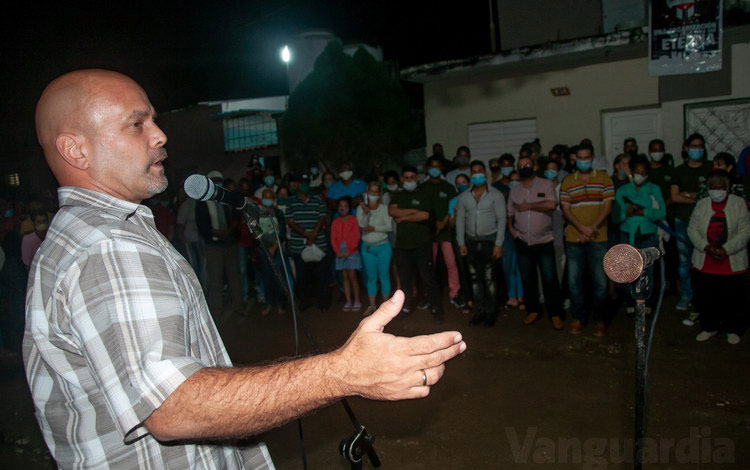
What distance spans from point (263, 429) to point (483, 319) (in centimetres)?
611

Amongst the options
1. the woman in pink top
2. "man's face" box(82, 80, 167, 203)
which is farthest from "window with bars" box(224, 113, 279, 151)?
"man's face" box(82, 80, 167, 203)

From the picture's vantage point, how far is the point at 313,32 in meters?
28.6

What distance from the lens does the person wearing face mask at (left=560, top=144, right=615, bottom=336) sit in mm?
6141

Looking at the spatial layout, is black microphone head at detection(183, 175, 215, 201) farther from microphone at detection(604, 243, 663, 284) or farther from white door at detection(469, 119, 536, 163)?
white door at detection(469, 119, 536, 163)

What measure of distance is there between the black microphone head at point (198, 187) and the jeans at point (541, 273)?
205 inches

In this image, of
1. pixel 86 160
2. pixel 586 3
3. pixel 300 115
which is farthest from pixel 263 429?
pixel 300 115

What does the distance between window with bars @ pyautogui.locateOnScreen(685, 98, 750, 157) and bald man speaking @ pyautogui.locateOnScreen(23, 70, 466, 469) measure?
10759 millimetres

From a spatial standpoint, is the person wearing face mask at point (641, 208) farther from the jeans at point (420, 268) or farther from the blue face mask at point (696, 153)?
the jeans at point (420, 268)

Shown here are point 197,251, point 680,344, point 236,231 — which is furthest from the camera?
point 197,251

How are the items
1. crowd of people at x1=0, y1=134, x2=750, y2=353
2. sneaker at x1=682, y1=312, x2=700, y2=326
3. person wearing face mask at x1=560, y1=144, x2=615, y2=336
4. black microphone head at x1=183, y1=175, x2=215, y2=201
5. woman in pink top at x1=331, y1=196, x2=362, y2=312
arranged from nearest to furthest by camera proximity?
black microphone head at x1=183, y1=175, x2=215, y2=201 < crowd of people at x1=0, y1=134, x2=750, y2=353 < person wearing face mask at x1=560, y1=144, x2=615, y2=336 < sneaker at x1=682, y1=312, x2=700, y2=326 < woman in pink top at x1=331, y1=196, x2=362, y2=312

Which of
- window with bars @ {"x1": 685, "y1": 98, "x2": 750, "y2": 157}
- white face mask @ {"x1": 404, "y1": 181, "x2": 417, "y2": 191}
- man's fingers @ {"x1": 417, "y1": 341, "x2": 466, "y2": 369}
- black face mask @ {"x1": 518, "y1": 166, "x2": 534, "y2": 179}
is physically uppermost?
window with bars @ {"x1": 685, "y1": 98, "x2": 750, "y2": 157}

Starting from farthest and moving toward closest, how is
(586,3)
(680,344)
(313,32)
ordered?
1. (313,32)
2. (586,3)
3. (680,344)

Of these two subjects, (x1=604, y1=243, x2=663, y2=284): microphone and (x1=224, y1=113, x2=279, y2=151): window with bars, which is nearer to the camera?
(x1=604, y1=243, x2=663, y2=284): microphone

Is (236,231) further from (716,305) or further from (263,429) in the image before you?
(263,429)
